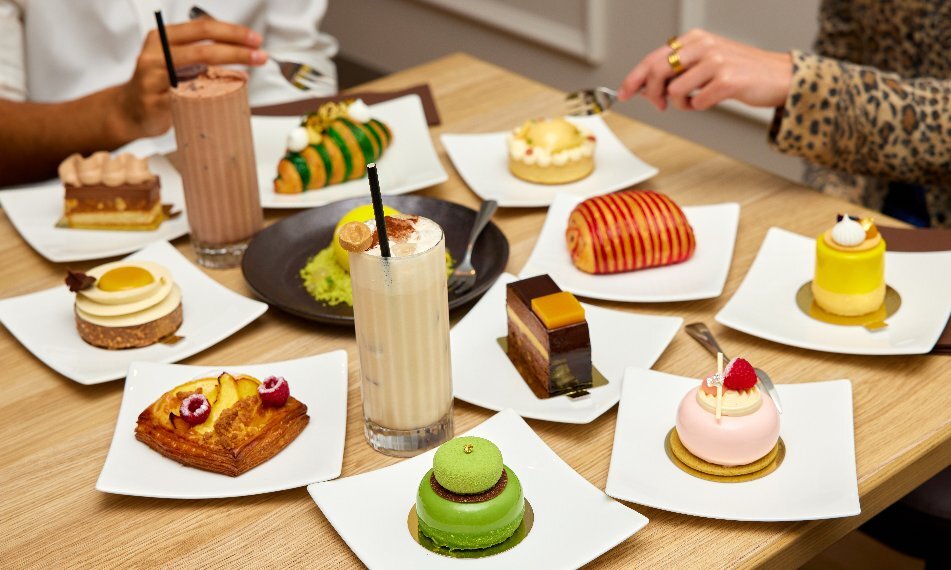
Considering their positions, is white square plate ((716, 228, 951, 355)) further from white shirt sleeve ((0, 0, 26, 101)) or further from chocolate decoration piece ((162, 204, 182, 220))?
white shirt sleeve ((0, 0, 26, 101))

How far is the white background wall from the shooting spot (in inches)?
133

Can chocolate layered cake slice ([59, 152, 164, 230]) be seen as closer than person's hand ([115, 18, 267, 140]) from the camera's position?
Yes

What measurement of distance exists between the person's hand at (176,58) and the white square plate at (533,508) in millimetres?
995

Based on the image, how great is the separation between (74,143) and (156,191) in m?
0.36

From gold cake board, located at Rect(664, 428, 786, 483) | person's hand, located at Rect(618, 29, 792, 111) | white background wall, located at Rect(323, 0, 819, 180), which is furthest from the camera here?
white background wall, located at Rect(323, 0, 819, 180)

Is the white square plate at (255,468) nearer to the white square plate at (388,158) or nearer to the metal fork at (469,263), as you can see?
the metal fork at (469,263)

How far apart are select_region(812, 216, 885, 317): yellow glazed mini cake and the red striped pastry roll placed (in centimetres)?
20

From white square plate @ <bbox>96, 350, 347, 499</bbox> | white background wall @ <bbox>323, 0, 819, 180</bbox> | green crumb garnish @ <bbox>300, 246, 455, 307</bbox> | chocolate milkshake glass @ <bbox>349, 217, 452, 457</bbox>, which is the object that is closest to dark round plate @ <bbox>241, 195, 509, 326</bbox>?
green crumb garnish @ <bbox>300, 246, 455, 307</bbox>

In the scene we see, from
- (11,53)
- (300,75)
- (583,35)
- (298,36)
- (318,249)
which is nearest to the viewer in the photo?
(318,249)

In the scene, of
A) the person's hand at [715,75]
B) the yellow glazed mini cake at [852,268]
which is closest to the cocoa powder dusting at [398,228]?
the yellow glazed mini cake at [852,268]

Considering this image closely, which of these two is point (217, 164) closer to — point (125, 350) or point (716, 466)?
point (125, 350)

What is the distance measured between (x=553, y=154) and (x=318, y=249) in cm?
42

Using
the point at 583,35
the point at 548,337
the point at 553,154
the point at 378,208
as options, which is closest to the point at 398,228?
the point at 378,208

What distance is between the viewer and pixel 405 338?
1.09 meters
